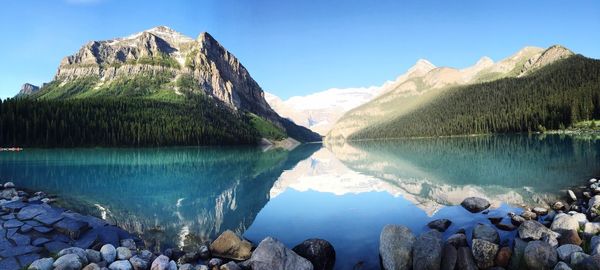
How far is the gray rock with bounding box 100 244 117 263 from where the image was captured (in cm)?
1708

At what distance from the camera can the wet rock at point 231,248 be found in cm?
1934

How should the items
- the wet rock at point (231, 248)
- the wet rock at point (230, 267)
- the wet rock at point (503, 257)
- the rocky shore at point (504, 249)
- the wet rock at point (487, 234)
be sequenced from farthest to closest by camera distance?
1. the wet rock at point (231, 248)
2. the wet rock at point (487, 234)
3. the wet rock at point (230, 267)
4. the wet rock at point (503, 257)
5. the rocky shore at point (504, 249)

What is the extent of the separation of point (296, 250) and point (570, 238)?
1288 cm

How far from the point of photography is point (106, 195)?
129 feet

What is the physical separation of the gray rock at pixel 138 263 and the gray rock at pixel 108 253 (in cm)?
88

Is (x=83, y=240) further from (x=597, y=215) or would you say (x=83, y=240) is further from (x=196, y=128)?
(x=196, y=128)

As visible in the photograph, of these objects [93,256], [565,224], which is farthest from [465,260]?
[93,256]

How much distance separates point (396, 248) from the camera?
1744 centimetres

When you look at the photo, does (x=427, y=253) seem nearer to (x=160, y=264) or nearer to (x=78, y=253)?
(x=160, y=264)

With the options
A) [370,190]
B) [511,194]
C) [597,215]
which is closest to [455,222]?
[597,215]

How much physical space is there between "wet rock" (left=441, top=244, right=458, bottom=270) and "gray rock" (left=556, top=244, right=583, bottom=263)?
4048mm

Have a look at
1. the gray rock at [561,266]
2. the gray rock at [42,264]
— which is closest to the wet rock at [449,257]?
the gray rock at [561,266]

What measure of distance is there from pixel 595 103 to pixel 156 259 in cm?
19117

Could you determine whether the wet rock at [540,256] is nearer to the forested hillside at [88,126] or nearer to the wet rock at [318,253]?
the wet rock at [318,253]
